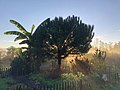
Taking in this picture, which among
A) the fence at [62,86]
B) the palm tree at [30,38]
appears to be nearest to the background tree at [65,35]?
the palm tree at [30,38]

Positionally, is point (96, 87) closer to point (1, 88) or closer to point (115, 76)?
point (115, 76)

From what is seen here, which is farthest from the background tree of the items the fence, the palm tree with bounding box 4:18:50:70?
the fence

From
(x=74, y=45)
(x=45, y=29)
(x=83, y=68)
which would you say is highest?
(x=45, y=29)

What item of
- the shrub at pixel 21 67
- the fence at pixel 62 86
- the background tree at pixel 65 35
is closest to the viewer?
the fence at pixel 62 86

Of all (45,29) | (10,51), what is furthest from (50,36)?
(10,51)

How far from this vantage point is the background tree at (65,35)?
23.5 metres

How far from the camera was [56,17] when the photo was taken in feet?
79.9

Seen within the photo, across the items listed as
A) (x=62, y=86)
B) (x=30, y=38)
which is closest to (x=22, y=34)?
(x=30, y=38)

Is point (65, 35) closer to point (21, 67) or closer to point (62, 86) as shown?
point (21, 67)

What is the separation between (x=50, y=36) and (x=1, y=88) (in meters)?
8.69

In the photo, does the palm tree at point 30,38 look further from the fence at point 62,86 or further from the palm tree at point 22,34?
the fence at point 62,86

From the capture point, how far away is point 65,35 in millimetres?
23406

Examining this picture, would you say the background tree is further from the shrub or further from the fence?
the fence

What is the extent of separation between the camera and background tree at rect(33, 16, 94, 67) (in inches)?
923
